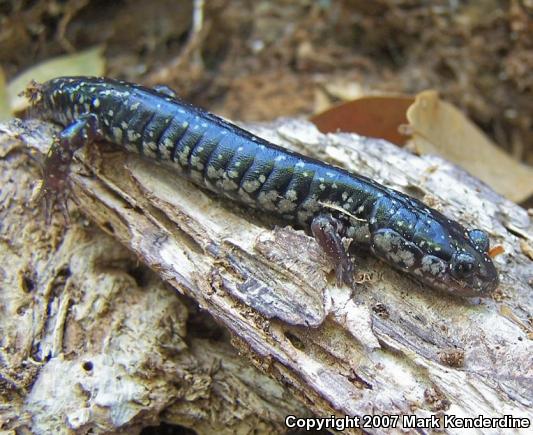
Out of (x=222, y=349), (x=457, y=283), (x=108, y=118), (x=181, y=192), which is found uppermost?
(x=108, y=118)

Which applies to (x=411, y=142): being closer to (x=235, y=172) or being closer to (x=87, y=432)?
(x=235, y=172)

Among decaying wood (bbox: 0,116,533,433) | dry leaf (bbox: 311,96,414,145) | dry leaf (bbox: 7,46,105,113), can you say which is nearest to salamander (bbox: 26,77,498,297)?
decaying wood (bbox: 0,116,533,433)

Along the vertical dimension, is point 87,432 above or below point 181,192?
below

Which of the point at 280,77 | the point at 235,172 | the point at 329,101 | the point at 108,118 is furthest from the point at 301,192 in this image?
the point at 280,77

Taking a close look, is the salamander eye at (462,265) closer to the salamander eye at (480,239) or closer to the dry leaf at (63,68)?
the salamander eye at (480,239)

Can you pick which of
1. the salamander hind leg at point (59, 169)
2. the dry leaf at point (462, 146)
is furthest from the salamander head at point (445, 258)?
the salamander hind leg at point (59, 169)

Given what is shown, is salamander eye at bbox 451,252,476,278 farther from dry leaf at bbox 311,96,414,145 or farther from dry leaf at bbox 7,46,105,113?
dry leaf at bbox 7,46,105,113

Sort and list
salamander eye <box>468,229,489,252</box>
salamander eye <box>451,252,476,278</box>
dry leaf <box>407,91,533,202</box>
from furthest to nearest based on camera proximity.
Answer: dry leaf <box>407,91,533,202</box> → salamander eye <box>468,229,489,252</box> → salamander eye <box>451,252,476,278</box>
